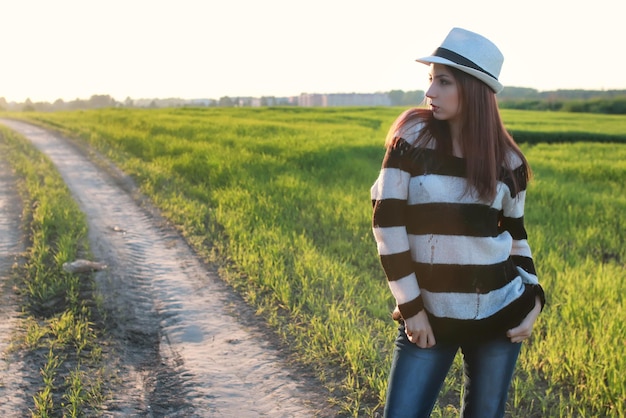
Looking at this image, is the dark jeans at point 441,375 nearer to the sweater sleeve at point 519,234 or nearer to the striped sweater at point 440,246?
the striped sweater at point 440,246

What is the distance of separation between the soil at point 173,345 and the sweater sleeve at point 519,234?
144cm

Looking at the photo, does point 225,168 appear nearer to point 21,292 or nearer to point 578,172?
point 21,292

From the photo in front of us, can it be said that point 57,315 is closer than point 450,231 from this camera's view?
No

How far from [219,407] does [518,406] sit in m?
1.46

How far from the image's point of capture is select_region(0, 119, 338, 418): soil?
3062 mm

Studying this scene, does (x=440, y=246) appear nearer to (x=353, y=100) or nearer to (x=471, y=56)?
(x=471, y=56)

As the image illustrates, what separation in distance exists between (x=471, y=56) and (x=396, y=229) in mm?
516

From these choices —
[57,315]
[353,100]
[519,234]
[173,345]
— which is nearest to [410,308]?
[519,234]

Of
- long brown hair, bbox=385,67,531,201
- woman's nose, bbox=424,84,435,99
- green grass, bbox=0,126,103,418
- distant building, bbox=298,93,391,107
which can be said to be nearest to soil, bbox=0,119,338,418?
green grass, bbox=0,126,103,418

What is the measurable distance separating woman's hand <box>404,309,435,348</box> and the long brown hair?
38 centimetres

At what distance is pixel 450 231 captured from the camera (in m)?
1.72

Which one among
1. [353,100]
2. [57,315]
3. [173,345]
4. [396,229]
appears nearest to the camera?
[396,229]

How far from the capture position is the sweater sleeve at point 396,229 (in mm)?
1685

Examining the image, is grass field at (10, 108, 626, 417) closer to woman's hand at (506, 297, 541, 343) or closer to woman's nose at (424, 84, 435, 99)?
woman's hand at (506, 297, 541, 343)
